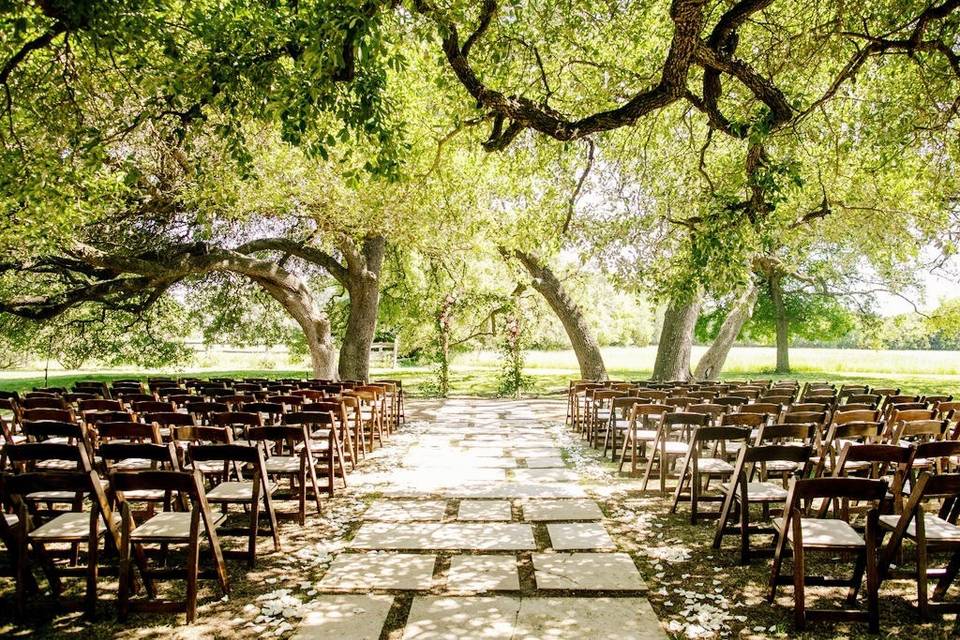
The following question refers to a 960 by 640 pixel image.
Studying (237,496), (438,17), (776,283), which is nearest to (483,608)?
(237,496)

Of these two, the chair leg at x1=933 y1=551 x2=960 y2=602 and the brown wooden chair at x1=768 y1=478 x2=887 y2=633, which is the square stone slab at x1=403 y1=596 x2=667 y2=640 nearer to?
the brown wooden chair at x1=768 y1=478 x2=887 y2=633

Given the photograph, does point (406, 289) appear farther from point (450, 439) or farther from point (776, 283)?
point (776, 283)

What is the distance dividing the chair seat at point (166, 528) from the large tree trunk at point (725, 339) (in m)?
14.5

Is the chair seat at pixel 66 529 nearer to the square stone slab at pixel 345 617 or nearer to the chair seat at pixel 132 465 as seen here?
the chair seat at pixel 132 465

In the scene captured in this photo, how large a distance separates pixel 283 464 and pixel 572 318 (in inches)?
474

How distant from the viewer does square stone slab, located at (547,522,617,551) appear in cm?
469

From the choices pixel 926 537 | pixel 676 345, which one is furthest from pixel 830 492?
pixel 676 345

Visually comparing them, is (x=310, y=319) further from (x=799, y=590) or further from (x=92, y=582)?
(x=799, y=590)

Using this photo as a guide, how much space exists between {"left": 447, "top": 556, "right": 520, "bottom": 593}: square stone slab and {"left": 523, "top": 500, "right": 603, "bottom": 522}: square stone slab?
1024 mm

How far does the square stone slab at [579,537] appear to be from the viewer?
4688 millimetres

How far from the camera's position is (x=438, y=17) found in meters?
5.77

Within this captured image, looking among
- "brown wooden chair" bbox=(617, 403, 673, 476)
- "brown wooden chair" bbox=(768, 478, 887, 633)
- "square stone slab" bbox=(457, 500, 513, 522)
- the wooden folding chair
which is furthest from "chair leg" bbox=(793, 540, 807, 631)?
"brown wooden chair" bbox=(617, 403, 673, 476)

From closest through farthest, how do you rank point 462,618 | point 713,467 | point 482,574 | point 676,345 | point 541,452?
point 462,618
point 482,574
point 713,467
point 541,452
point 676,345

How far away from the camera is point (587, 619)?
351cm
